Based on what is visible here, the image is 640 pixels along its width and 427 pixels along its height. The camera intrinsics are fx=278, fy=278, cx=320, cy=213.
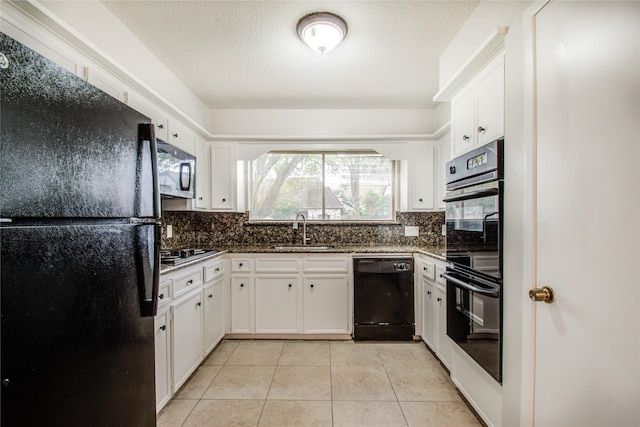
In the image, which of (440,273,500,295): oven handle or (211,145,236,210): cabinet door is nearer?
(440,273,500,295): oven handle

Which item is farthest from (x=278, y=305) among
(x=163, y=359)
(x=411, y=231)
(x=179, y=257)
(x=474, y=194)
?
(x=474, y=194)

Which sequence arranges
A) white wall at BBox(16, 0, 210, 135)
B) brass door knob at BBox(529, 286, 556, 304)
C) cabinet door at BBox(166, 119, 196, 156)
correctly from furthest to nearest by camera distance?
1. cabinet door at BBox(166, 119, 196, 156)
2. white wall at BBox(16, 0, 210, 135)
3. brass door knob at BBox(529, 286, 556, 304)

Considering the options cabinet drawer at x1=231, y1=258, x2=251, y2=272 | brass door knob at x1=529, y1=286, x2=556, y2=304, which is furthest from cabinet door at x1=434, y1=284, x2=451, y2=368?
cabinet drawer at x1=231, y1=258, x2=251, y2=272

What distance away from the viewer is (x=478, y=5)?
1.65 metres

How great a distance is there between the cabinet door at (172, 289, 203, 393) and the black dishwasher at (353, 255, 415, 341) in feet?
4.75

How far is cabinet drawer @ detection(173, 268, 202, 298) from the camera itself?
1.87 meters

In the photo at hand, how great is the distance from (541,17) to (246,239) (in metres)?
3.05

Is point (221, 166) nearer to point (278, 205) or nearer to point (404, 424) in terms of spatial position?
point (278, 205)

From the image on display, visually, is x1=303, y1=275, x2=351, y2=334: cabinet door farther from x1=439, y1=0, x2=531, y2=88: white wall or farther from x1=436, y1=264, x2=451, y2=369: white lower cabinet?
x1=439, y1=0, x2=531, y2=88: white wall

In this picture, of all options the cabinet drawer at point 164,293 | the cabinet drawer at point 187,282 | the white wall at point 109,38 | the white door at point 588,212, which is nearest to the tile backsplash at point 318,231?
the cabinet drawer at point 187,282

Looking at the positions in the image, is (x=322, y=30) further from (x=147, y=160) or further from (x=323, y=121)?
(x=323, y=121)

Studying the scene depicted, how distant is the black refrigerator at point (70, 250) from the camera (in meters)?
0.68

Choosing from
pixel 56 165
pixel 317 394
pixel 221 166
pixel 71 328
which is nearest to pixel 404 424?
pixel 317 394

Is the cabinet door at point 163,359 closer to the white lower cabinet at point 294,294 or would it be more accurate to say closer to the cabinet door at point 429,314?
the white lower cabinet at point 294,294
